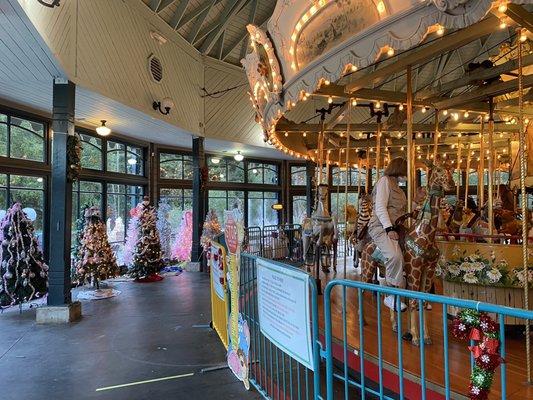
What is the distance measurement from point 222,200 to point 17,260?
871 cm

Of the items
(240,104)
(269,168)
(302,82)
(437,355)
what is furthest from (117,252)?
(437,355)

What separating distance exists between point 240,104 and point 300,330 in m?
11.3

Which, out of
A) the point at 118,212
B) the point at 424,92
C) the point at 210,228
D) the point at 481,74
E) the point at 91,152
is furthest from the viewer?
the point at 118,212

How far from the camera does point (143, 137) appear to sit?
12305 mm

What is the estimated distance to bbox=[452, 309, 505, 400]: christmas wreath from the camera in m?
1.87

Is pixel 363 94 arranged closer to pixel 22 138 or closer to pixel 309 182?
pixel 22 138

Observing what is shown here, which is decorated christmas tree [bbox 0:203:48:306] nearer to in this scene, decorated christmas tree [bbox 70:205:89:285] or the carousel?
decorated christmas tree [bbox 70:205:89:285]

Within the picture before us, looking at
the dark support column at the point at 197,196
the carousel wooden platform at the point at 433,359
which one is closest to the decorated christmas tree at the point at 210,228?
the dark support column at the point at 197,196

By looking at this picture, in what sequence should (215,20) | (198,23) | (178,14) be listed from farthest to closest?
(215,20) → (198,23) → (178,14)

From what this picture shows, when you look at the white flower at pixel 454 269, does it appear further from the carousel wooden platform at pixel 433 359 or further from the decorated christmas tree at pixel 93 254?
the decorated christmas tree at pixel 93 254

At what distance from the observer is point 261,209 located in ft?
55.6

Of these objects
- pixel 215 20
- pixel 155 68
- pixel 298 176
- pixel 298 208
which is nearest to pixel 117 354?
pixel 155 68

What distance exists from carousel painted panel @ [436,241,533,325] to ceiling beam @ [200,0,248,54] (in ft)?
30.1

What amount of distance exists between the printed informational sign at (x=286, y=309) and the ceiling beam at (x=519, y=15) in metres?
2.38
